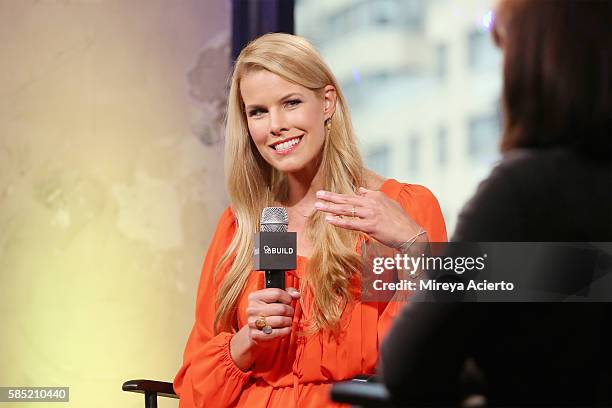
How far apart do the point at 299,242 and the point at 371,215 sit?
0.43m

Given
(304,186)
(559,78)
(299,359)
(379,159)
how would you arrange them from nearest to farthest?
1. (559,78)
2. (299,359)
3. (304,186)
4. (379,159)

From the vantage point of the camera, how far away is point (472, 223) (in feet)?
3.54

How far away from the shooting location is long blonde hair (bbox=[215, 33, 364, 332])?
210cm

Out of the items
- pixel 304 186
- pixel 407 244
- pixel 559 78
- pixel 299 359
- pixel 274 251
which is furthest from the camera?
pixel 304 186

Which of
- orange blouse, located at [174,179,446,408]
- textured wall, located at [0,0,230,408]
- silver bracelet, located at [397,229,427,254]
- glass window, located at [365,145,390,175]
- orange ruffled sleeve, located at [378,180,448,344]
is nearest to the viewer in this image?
silver bracelet, located at [397,229,427,254]

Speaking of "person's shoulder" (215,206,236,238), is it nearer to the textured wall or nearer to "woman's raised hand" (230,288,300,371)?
"woman's raised hand" (230,288,300,371)

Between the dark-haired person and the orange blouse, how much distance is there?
0.97 m

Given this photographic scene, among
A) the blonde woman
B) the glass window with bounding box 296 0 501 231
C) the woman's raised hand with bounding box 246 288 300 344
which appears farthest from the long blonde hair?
the glass window with bounding box 296 0 501 231

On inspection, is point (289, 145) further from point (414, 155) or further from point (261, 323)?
point (414, 155)

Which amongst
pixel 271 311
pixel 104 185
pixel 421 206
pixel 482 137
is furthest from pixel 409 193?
pixel 104 185

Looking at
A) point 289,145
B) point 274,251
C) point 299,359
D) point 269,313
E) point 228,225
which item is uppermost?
point 289,145

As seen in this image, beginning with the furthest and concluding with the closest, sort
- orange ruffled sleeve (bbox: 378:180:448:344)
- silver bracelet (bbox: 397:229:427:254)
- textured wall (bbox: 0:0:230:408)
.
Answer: textured wall (bbox: 0:0:230:408) < orange ruffled sleeve (bbox: 378:180:448:344) < silver bracelet (bbox: 397:229:427:254)

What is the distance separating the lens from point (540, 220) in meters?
1.07

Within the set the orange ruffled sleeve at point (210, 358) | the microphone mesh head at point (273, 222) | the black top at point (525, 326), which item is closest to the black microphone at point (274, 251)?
the microphone mesh head at point (273, 222)
